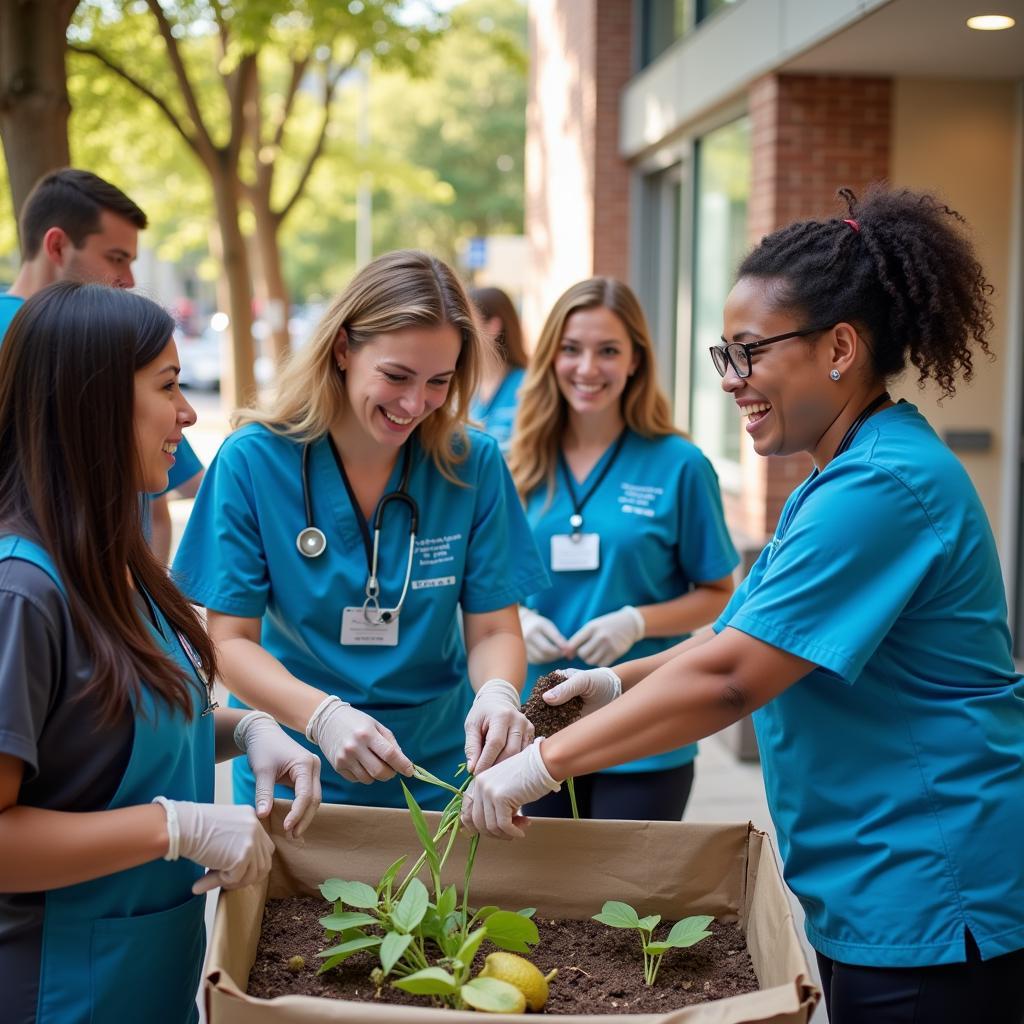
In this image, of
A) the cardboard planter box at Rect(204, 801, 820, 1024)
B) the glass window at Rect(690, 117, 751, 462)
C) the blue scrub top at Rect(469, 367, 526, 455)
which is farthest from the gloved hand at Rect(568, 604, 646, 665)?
the glass window at Rect(690, 117, 751, 462)

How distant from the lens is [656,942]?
1577mm

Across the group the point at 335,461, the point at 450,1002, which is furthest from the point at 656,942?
the point at 335,461

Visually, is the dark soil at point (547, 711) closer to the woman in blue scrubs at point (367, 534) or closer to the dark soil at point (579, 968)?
the woman in blue scrubs at point (367, 534)

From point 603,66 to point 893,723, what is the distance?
322 inches

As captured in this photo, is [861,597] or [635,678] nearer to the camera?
[861,597]

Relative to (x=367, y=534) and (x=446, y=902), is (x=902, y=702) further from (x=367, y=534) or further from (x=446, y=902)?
(x=367, y=534)

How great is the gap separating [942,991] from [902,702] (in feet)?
1.18

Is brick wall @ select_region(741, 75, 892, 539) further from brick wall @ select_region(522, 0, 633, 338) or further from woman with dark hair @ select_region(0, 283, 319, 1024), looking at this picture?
woman with dark hair @ select_region(0, 283, 319, 1024)

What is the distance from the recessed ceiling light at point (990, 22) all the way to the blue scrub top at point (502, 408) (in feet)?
6.67

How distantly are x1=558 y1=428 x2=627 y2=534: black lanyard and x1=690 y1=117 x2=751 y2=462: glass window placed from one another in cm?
344

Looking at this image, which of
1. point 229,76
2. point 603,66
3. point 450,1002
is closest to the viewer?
point 450,1002

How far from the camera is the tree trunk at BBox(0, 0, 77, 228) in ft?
14.3

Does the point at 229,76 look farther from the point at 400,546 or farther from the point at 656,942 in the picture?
the point at 656,942

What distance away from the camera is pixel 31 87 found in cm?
440
